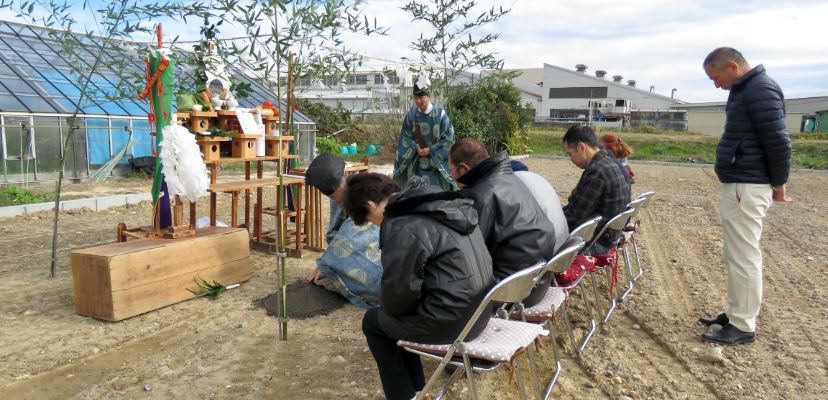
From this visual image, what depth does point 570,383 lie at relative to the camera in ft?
9.21

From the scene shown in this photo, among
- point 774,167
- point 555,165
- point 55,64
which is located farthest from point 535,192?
point 555,165

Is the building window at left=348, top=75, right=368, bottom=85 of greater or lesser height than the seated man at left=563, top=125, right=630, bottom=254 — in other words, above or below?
above

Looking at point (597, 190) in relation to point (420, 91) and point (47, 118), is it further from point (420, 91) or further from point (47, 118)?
point (47, 118)

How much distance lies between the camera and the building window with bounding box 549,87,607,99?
3625cm

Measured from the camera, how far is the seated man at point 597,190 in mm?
3566

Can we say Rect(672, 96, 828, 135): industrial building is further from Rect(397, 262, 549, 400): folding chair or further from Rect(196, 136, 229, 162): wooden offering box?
Rect(397, 262, 549, 400): folding chair

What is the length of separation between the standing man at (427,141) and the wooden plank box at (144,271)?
2041 millimetres

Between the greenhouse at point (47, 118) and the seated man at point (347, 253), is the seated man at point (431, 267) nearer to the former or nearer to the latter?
the seated man at point (347, 253)

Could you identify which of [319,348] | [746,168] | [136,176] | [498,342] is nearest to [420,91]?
[319,348]

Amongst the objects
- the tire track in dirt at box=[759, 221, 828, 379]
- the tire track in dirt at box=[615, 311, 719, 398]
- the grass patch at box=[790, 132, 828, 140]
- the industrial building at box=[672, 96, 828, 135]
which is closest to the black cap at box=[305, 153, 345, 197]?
the tire track in dirt at box=[615, 311, 719, 398]

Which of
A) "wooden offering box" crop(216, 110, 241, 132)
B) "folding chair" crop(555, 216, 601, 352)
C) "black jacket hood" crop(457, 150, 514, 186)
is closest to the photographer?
"black jacket hood" crop(457, 150, 514, 186)

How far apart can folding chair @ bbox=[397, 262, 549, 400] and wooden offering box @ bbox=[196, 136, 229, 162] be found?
3.26m

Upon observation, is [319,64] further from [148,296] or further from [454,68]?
[454,68]

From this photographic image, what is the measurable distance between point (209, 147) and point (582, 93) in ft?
117
